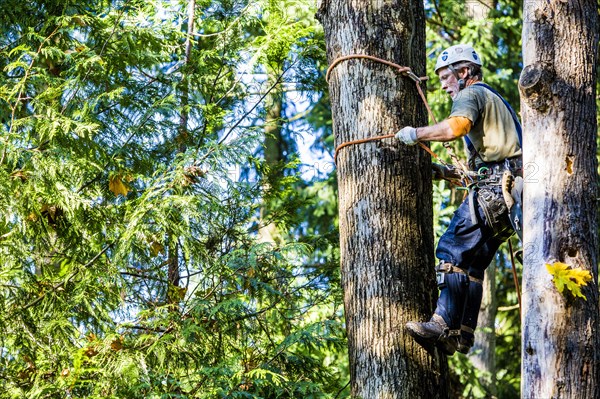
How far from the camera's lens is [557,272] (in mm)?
4266

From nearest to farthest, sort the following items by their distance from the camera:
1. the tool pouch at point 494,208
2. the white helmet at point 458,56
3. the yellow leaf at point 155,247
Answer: the tool pouch at point 494,208 < the white helmet at point 458,56 < the yellow leaf at point 155,247

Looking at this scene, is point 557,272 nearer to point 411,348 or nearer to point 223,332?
point 411,348

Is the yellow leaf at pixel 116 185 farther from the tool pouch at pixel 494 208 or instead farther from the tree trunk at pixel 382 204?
the tool pouch at pixel 494 208

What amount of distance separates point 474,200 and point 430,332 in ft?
3.17

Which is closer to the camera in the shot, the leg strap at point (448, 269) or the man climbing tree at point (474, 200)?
the man climbing tree at point (474, 200)

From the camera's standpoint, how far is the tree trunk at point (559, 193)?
4230mm

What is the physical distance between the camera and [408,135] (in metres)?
5.08

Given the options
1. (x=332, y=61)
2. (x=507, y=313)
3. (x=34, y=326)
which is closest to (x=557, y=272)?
(x=332, y=61)

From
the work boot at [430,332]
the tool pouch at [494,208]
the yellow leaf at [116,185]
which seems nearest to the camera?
the work boot at [430,332]

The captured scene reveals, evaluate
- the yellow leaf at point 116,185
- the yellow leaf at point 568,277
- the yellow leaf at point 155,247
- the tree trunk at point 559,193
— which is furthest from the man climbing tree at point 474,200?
the yellow leaf at point 116,185

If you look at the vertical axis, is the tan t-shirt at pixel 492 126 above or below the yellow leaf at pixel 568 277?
above

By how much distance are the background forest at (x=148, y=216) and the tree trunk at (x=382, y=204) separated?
31.2 inches

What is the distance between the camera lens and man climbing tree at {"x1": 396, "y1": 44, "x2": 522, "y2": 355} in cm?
514

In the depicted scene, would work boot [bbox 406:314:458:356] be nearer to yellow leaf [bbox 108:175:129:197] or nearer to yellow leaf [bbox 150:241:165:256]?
yellow leaf [bbox 150:241:165:256]
